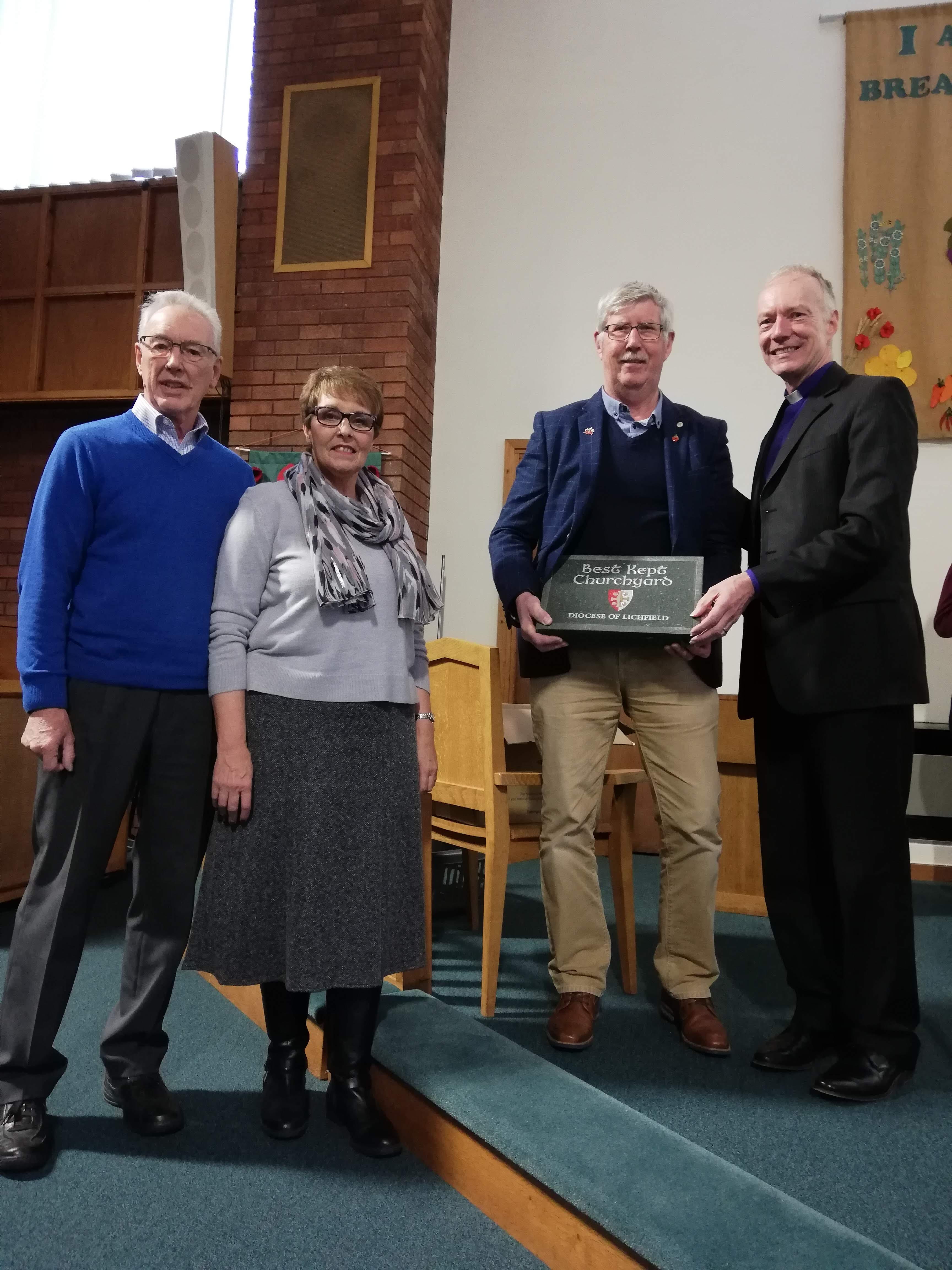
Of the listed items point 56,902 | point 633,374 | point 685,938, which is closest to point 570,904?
point 685,938

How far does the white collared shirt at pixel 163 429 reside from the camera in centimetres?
165

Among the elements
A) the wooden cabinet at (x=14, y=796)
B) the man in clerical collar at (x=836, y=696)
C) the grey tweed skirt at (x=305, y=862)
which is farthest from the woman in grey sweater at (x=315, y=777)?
the wooden cabinet at (x=14, y=796)

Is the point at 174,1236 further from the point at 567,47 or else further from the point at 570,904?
the point at 567,47

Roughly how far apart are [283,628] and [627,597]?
2.38 ft

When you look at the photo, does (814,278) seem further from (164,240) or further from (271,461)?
(164,240)

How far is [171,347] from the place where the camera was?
1.63 metres

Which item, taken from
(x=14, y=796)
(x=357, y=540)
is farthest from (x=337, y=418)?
(x=14, y=796)

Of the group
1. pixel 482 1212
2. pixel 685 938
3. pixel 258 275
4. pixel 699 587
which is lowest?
pixel 482 1212

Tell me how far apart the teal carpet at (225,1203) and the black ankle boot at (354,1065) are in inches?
1.6

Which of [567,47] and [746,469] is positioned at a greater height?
[567,47]

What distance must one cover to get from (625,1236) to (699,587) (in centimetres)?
113

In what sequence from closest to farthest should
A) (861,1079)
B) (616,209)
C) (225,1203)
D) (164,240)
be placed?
1. (225,1203)
2. (861,1079)
3. (616,209)
4. (164,240)

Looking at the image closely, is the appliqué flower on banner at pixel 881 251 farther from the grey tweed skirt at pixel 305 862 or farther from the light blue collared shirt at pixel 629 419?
the grey tweed skirt at pixel 305 862

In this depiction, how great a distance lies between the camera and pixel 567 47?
16.1ft
